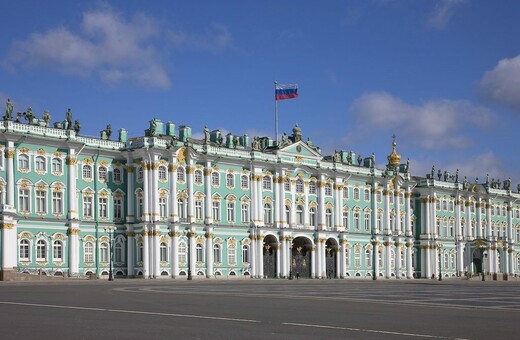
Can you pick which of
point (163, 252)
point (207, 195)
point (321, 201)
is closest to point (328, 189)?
point (321, 201)

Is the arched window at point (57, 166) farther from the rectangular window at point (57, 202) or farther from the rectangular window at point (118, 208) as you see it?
the rectangular window at point (118, 208)

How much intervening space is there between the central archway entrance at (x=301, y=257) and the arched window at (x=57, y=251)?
2961cm

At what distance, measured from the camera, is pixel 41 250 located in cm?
7544

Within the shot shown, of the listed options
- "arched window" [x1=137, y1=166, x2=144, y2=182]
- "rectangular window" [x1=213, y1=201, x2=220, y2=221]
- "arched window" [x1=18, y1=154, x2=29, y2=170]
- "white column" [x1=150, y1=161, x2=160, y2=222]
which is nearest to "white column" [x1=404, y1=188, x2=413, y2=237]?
"rectangular window" [x1=213, y1=201, x2=220, y2=221]

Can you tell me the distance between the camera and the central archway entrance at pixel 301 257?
9642cm

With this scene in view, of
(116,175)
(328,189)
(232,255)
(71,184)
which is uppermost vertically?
(116,175)

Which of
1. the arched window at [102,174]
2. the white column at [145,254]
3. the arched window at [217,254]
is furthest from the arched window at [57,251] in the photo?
the arched window at [217,254]

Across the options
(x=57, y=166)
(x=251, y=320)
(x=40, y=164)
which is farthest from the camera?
(x=57, y=166)

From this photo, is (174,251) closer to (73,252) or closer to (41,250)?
(73,252)

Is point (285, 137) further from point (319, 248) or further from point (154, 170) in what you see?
point (154, 170)

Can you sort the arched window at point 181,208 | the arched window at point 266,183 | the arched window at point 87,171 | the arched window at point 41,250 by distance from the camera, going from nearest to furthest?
the arched window at point 41,250 → the arched window at point 87,171 → the arched window at point 181,208 → the arched window at point 266,183

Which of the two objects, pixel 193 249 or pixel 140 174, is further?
pixel 193 249

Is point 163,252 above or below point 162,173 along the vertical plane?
below

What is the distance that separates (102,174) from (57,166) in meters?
5.68
